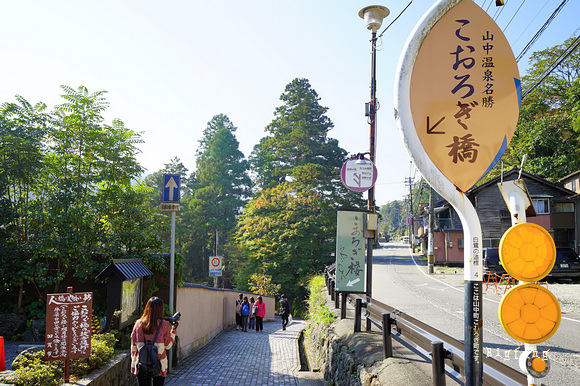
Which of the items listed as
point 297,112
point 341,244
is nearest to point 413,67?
point 341,244

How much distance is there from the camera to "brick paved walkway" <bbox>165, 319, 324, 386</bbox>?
373 inches

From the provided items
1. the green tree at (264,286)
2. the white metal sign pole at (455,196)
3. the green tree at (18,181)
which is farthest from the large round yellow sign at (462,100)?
the green tree at (264,286)

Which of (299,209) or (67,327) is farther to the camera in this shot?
(299,209)

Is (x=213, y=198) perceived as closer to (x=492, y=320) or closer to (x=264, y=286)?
(x=264, y=286)

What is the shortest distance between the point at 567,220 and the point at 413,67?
118 feet

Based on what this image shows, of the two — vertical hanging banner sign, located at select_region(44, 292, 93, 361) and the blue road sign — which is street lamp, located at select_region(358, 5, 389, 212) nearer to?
the blue road sign

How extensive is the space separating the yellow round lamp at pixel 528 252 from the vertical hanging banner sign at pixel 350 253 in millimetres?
7740

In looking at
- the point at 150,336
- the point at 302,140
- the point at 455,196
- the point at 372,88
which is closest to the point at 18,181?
the point at 150,336

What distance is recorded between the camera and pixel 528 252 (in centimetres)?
234

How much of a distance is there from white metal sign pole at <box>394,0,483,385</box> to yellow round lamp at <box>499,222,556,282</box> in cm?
16

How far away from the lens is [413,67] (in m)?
2.57

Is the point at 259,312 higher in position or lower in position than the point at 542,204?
lower

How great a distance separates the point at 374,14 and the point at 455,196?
8.85m

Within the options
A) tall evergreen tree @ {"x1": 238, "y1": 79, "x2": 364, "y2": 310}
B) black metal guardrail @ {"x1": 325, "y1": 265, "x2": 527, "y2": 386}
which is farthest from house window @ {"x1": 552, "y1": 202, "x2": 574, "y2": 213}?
black metal guardrail @ {"x1": 325, "y1": 265, "x2": 527, "y2": 386}
